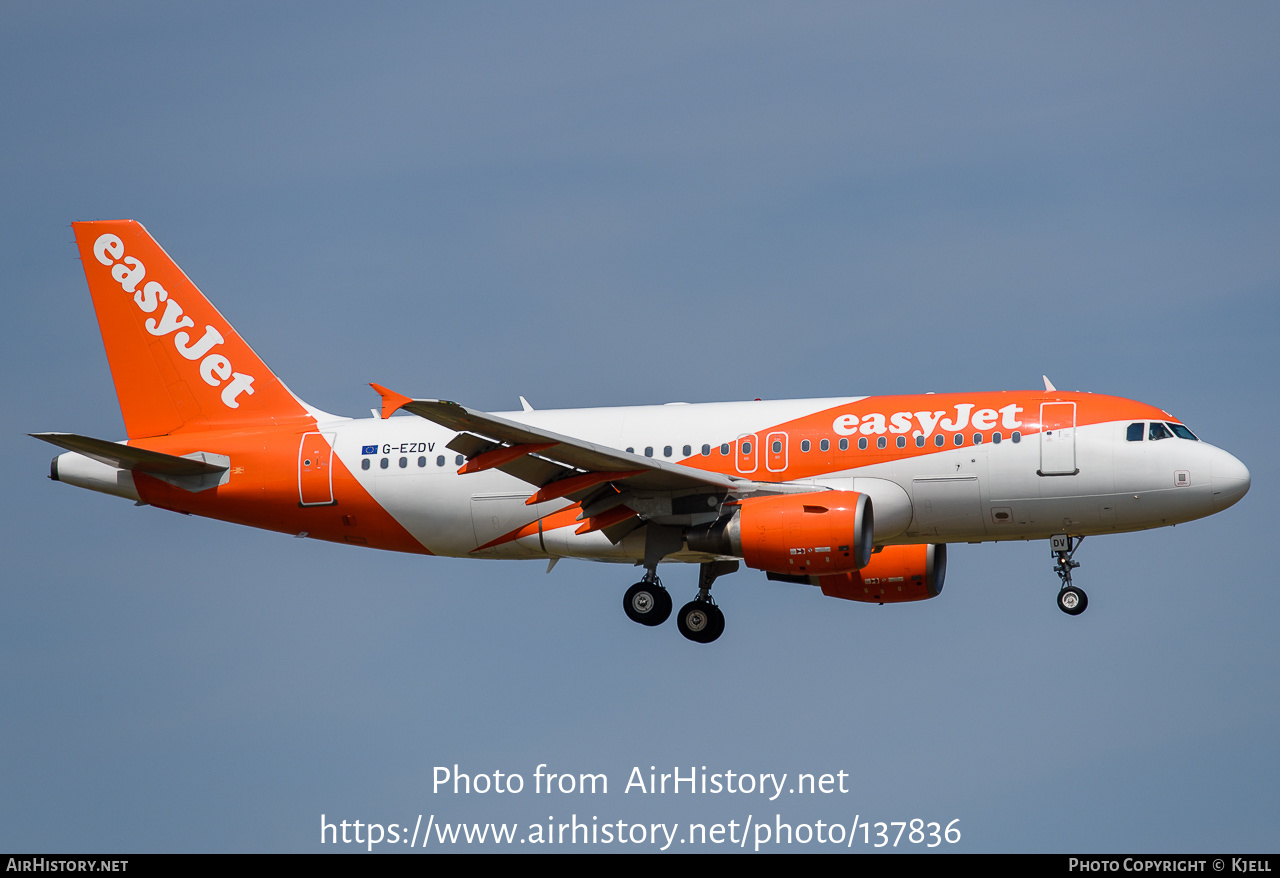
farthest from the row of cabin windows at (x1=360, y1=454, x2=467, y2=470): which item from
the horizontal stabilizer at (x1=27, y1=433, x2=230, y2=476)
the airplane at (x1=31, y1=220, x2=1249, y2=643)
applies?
the horizontal stabilizer at (x1=27, y1=433, x2=230, y2=476)

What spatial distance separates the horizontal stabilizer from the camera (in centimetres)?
3641

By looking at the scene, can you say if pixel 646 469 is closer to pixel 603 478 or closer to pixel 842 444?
pixel 603 478

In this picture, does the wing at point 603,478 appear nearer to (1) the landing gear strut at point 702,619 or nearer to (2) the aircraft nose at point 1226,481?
(1) the landing gear strut at point 702,619

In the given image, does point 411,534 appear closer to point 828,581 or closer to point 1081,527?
point 828,581

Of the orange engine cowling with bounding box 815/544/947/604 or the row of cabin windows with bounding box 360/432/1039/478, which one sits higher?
the row of cabin windows with bounding box 360/432/1039/478

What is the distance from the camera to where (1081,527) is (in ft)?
114

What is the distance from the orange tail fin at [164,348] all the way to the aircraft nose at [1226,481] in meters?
21.6

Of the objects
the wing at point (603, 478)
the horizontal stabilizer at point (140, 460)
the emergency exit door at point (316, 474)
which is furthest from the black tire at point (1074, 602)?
the horizontal stabilizer at point (140, 460)

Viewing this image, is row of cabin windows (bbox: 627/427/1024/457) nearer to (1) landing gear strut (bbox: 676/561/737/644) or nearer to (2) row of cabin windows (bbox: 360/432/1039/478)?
(2) row of cabin windows (bbox: 360/432/1039/478)

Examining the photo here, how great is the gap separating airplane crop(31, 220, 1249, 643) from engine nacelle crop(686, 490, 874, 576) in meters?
0.05

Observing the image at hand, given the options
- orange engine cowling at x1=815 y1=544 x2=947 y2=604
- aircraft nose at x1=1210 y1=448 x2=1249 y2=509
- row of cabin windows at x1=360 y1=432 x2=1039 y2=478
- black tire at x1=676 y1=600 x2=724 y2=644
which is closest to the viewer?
aircraft nose at x1=1210 y1=448 x2=1249 y2=509

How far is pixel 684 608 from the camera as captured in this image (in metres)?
37.7

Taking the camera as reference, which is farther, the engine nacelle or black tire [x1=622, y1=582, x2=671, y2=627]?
black tire [x1=622, y1=582, x2=671, y2=627]

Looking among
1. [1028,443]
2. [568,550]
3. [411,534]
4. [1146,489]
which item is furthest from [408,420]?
[1146,489]
